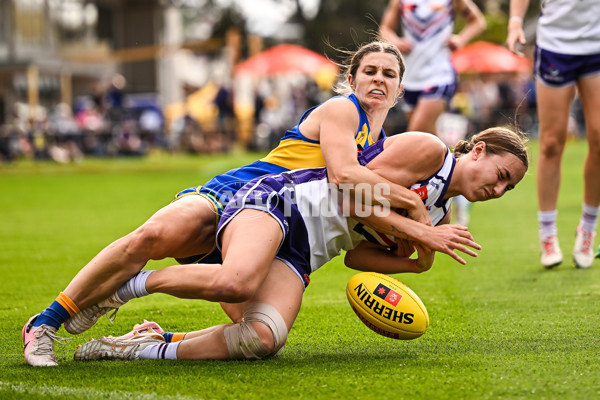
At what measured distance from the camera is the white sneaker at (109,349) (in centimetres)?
372

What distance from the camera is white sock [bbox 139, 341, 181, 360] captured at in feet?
12.2

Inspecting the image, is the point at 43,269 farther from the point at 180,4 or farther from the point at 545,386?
the point at 180,4

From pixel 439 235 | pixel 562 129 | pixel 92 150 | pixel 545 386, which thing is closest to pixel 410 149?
pixel 439 235

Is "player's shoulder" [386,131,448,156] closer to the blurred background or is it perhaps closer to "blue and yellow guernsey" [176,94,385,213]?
"blue and yellow guernsey" [176,94,385,213]

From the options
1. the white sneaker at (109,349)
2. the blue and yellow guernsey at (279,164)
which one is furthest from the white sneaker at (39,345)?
the blue and yellow guernsey at (279,164)

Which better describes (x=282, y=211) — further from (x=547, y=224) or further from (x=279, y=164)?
(x=547, y=224)

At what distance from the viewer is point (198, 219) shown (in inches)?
150

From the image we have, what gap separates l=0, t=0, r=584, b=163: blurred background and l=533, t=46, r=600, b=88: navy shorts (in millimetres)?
3962

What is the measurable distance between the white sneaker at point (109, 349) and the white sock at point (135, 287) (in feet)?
0.72

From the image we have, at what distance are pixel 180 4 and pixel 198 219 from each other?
35.5 meters

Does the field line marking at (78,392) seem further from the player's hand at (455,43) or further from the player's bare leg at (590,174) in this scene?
the player's hand at (455,43)

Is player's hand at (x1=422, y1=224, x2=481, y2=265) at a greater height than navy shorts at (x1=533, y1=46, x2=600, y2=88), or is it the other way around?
navy shorts at (x1=533, y1=46, x2=600, y2=88)

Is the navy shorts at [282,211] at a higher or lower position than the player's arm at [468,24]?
lower

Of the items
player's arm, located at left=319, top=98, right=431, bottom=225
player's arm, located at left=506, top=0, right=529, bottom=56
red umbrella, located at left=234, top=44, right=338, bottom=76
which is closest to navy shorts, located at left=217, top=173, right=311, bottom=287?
player's arm, located at left=319, top=98, right=431, bottom=225
